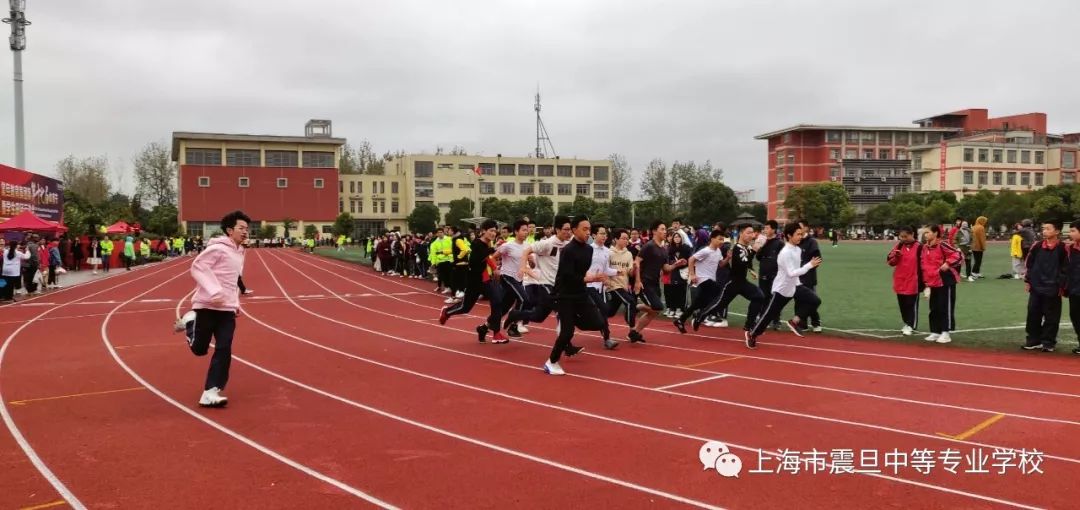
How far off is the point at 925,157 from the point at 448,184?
60402 mm

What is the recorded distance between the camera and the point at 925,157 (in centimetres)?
9344

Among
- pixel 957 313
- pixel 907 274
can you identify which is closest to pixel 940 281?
pixel 907 274

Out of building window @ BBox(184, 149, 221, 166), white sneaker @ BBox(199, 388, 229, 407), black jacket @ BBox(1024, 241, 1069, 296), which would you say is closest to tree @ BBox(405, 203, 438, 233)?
building window @ BBox(184, 149, 221, 166)

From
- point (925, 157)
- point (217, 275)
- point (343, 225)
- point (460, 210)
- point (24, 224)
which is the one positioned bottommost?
point (217, 275)

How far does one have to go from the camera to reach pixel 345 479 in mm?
4539

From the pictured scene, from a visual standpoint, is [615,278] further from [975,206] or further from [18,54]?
[975,206]

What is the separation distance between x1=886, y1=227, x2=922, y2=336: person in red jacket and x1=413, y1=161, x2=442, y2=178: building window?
89983 mm

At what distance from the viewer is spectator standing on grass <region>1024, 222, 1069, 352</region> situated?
8703 millimetres

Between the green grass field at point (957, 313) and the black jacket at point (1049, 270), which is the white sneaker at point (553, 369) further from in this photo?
the black jacket at point (1049, 270)

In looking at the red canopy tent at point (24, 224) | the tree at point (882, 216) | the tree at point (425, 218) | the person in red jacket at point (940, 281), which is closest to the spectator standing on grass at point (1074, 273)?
the person in red jacket at point (940, 281)

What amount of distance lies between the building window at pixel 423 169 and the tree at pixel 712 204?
42699mm

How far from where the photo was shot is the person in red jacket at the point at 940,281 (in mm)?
9625

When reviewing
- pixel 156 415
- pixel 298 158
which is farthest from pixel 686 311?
pixel 298 158

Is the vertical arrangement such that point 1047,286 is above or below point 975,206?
below
